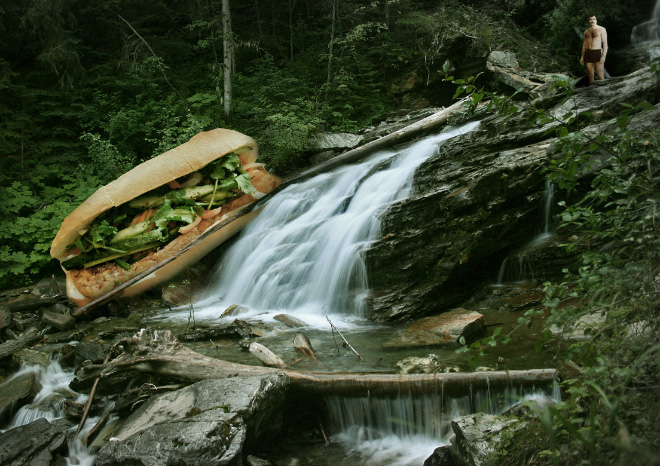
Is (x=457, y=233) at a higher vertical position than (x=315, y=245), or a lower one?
higher

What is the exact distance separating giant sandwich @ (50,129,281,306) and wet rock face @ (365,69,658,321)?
323cm

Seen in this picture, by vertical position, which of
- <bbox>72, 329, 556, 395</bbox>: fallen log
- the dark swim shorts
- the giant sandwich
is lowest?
<bbox>72, 329, 556, 395</bbox>: fallen log

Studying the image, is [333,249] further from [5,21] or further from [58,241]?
[5,21]

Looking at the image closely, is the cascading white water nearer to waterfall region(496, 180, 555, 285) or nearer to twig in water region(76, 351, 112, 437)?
waterfall region(496, 180, 555, 285)

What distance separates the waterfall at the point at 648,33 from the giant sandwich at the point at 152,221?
1141 centimetres

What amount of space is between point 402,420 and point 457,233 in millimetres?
3118

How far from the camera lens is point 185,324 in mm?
6312

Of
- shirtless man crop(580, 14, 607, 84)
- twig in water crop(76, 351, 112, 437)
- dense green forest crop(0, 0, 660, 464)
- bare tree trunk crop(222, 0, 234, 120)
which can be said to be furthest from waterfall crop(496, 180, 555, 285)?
bare tree trunk crop(222, 0, 234, 120)

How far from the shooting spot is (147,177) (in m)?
7.45

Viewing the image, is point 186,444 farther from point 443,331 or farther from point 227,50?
point 227,50

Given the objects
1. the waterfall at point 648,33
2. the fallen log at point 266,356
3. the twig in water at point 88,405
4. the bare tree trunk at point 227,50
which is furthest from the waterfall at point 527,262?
the bare tree trunk at point 227,50

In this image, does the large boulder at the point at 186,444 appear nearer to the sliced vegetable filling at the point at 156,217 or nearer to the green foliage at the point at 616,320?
the green foliage at the point at 616,320

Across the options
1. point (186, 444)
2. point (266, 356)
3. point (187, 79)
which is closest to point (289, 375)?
point (266, 356)

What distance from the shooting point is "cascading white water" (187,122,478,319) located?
6.42 meters
